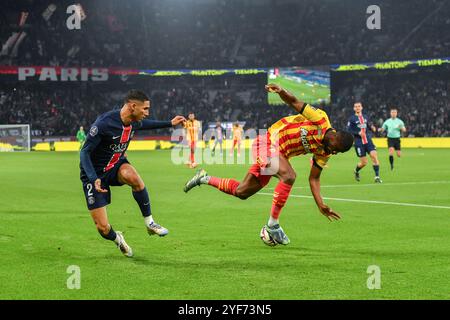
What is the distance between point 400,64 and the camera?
58875 millimetres

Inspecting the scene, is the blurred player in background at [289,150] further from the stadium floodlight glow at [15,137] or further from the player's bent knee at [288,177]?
the stadium floodlight glow at [15,137]

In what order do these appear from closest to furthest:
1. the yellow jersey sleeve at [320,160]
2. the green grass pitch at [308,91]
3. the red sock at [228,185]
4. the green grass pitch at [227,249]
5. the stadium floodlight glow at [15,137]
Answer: the green grass pitch at [227,249], the yellow jersey sleeve at [320,160], the red sock at [228,185], the stadium floodlight glow at [15,137], the green grass pitch at [308,91]

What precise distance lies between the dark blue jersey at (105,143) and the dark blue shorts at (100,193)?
0.20ft

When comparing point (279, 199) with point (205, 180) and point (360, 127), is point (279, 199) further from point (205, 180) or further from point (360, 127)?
point (360, 127)

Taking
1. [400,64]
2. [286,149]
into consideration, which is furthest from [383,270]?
[400,64]

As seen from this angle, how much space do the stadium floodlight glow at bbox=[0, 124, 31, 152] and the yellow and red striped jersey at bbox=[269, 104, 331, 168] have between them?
46.2 m

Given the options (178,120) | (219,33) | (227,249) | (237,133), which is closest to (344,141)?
(227,249)

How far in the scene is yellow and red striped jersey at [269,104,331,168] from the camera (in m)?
9.76

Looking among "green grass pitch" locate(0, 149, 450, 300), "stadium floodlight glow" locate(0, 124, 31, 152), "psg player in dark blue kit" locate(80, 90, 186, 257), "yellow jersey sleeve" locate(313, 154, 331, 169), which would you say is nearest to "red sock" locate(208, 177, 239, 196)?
"green grass pitch" locate(0, 149, 450, 300)

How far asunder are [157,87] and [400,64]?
23961mm

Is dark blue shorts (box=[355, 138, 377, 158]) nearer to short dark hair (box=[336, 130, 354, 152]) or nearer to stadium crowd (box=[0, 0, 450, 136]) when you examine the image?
short dark hair (box=[336, 130, 354, 152])

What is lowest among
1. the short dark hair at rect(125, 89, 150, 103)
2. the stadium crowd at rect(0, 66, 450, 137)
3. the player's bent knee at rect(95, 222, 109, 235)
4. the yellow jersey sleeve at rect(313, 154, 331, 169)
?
the player's bent knee at rect(95, 222, 109, 235)

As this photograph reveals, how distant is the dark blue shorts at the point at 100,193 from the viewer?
9180 millimetres

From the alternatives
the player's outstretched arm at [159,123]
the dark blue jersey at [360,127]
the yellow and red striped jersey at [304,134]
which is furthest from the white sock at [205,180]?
the dark blue jersey at [360,127]
